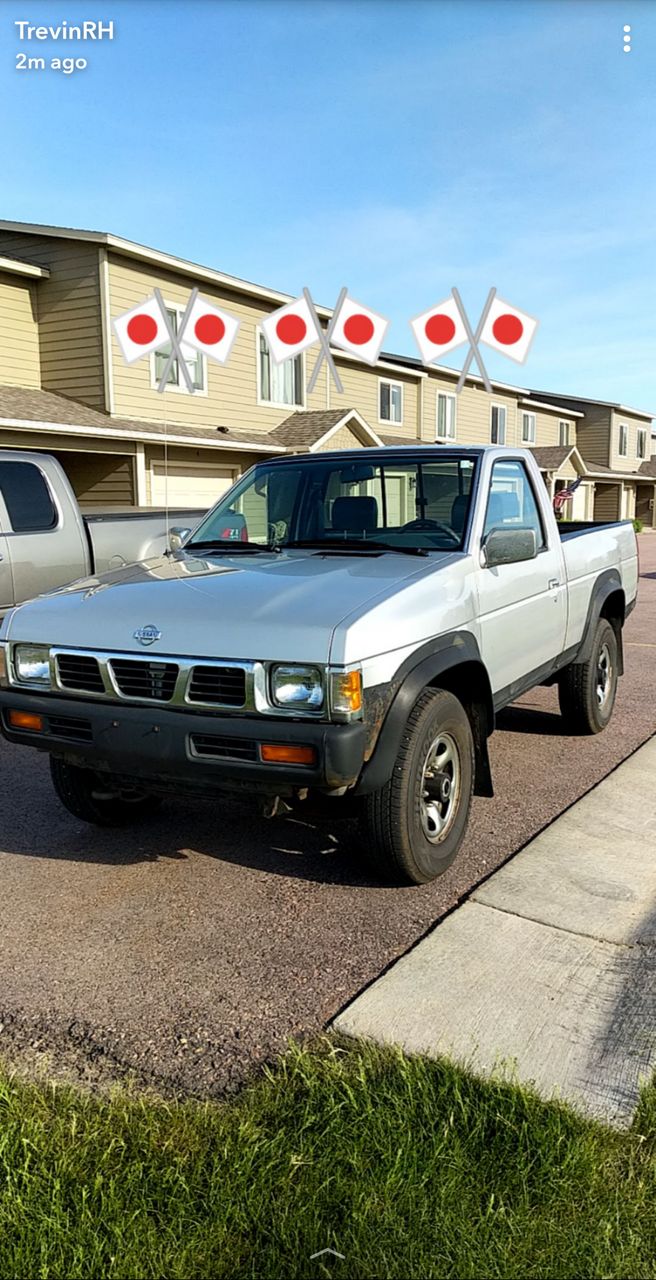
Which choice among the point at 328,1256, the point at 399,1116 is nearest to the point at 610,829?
the point at 399,1116

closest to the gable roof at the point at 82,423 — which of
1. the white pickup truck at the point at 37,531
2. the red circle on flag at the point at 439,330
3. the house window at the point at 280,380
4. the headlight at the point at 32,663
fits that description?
the house window at the point at 280,380

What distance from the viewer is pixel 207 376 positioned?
754 inches

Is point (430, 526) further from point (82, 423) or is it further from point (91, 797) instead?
point (82, 423)

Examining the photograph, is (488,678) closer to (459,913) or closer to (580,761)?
(459,913)

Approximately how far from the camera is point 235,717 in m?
3.33

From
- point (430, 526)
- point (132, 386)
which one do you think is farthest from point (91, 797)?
point (132, 386)

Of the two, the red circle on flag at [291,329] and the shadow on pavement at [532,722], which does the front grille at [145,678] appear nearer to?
the shadow on pavement at [532,722]

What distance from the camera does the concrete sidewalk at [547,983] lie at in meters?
2.68

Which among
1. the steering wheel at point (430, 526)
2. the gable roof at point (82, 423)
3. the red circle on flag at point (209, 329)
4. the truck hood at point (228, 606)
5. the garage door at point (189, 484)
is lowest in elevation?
the truck hood at point (228, 606)

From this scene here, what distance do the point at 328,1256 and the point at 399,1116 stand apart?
0.46 metres

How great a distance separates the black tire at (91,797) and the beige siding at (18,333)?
46.6 feet

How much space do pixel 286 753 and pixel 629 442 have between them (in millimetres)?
44987

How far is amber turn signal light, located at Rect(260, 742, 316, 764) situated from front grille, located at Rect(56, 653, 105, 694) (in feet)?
2.63

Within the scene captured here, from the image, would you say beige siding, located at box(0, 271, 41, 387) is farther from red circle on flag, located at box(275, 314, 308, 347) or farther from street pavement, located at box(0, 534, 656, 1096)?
street pavement, located at box(0, 534, 656, 1096)
